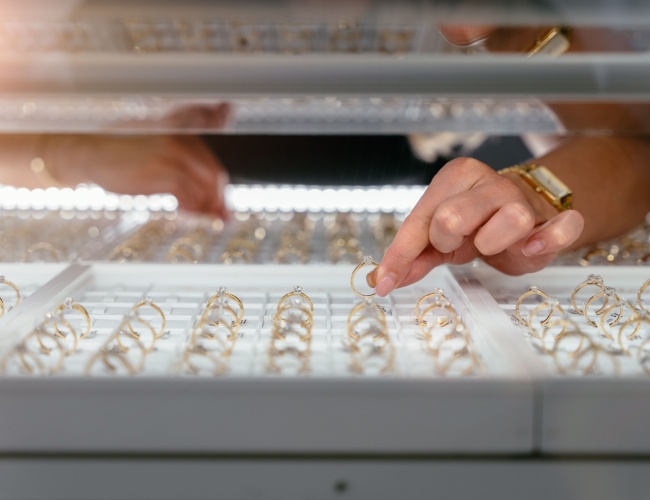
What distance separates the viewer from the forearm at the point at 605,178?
113 cm

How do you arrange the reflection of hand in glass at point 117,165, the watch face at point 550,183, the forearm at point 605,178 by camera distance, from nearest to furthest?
the watch face at point 550,183 → the forearm at point 605,178 → the reflection of hand in glass at point 117,165

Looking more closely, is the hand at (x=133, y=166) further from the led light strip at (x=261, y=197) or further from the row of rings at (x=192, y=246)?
the row of rings at (x=192, y=246)

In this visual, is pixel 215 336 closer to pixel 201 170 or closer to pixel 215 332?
pixel 215 332

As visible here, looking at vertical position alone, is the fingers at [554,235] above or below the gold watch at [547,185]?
below

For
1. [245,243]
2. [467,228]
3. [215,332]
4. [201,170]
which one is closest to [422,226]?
[467,228]

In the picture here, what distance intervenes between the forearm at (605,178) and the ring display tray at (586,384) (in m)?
0.36

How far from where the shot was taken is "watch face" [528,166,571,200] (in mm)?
944

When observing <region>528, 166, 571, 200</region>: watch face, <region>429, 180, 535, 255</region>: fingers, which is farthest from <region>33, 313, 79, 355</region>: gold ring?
<region>528, 166, 571, 200</region>: watch face

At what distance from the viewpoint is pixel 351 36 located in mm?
1011

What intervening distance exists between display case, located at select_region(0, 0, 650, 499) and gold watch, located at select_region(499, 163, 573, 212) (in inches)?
4.2

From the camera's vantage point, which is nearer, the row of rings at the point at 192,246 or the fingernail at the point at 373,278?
the fingernail at the point at 373,278

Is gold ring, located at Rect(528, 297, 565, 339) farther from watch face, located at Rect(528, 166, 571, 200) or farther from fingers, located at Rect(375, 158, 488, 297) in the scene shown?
watch face, located at Rect(528, 166, 571, 200)

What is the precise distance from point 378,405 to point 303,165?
4.48 feet

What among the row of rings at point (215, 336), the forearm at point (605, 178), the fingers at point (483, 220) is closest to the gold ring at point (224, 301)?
the row of rings at point (215, 336)
